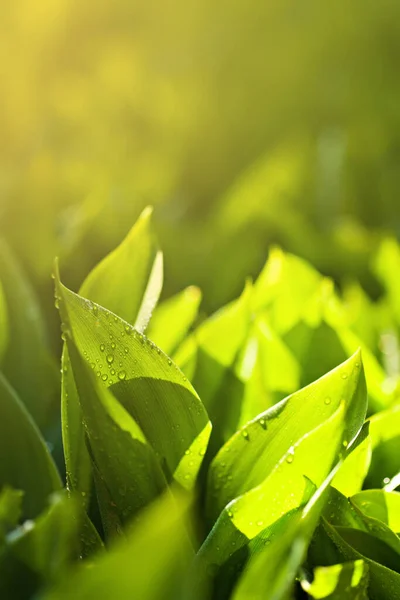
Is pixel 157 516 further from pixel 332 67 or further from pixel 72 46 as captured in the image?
pixel 332 67

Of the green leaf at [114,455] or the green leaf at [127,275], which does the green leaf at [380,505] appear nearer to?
the green leaf at [114,455]

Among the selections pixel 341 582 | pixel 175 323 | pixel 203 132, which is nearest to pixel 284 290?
pixel 175 323

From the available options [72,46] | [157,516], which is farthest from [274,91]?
[157,516]

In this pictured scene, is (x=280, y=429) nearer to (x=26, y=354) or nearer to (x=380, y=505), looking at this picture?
(x=380, y=505)

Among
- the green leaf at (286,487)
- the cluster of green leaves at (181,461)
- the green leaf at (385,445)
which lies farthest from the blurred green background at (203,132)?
the green leaf at (286,487)

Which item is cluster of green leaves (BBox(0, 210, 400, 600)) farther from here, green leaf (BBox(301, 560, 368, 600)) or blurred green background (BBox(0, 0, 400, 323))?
blurred green background (BBox(0, 0, 400, 323))

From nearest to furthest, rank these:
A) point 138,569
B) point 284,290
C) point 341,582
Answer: point 138,569 → point 341,582 → point 284,290

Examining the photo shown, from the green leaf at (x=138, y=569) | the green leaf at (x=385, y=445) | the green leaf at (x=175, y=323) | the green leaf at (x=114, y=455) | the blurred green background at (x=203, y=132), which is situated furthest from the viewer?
the blurred green background at (x=203, y=132)
